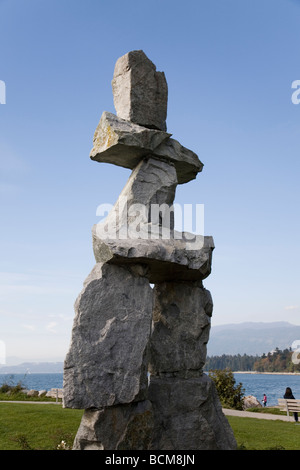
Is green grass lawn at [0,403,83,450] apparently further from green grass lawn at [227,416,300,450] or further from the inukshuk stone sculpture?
green grass lawn at [227,416,300,450]

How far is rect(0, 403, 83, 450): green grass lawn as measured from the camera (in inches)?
297

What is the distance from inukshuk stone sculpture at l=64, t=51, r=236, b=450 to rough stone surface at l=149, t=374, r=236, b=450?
0.01 meters

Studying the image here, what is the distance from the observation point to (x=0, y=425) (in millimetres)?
8805

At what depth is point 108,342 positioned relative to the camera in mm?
5637

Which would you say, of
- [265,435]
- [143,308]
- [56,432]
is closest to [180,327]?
[143,308]

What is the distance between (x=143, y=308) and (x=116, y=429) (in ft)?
5.13

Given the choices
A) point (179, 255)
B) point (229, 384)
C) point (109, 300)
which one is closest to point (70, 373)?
point (109, 300)

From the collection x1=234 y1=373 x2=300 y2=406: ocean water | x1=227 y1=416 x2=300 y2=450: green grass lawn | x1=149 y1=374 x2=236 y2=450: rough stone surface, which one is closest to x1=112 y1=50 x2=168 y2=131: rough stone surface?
x1=149 y1=374 x2=236 y2=450: rough stone surface

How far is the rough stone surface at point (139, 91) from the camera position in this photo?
279 inches

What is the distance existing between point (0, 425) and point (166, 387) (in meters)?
4.22

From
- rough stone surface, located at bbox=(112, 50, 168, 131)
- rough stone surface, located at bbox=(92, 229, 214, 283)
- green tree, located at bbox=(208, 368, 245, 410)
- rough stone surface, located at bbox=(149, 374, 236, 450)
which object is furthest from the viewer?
green tree, located at bbox=(208, 368, 245, 410)

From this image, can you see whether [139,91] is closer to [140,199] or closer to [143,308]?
[140,199]

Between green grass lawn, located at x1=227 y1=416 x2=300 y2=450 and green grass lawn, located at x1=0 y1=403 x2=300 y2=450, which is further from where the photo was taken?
green grass lawn, located at x1=227 y1=416 x2=300 y2=450

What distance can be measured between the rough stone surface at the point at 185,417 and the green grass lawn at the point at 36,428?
209cm
